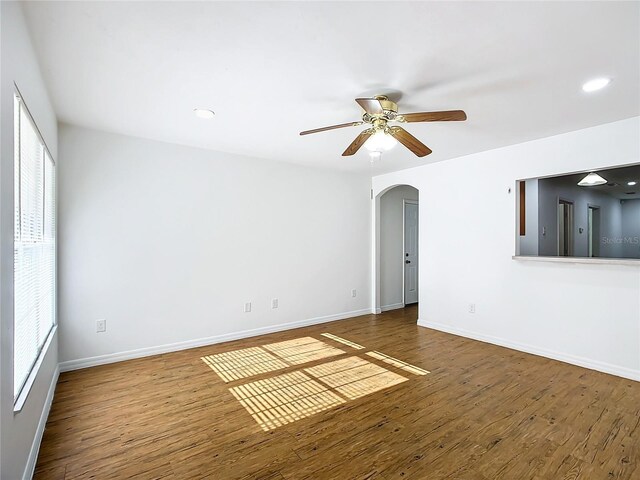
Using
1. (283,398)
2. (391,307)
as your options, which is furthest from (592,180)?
(283,398)

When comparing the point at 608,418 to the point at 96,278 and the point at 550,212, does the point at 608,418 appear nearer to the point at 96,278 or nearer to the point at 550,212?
the point at 550,212

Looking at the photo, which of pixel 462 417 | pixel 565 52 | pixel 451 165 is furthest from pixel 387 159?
pixel 462 417

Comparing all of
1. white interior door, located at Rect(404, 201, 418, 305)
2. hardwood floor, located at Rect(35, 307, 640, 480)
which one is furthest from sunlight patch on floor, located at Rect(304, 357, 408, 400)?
white interior door, located at Rect(404, 201, 418, 305)

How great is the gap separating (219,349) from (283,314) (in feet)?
3.66

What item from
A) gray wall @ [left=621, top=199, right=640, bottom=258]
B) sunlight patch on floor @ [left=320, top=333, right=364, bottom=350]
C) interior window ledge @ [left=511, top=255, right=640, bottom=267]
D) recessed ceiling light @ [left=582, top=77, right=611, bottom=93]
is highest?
recessed ceiling light @ [left=582, top=77, right=611, bottom=93]

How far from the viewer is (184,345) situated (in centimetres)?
394

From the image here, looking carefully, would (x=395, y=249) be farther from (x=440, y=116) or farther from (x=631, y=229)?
(x=440, y=116)

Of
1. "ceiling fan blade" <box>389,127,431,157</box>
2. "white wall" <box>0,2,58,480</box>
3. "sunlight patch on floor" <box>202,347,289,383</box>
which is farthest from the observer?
"sunlight patch on floor" <box>202,347,289,383</box>

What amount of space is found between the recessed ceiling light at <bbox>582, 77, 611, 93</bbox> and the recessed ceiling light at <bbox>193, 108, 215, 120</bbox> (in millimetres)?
2988

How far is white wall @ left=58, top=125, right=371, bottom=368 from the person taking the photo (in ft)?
11.0

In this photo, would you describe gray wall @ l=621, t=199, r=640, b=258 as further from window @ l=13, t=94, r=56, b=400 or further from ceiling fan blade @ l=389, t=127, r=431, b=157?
window @ l=13, t=94, r=56, b=400

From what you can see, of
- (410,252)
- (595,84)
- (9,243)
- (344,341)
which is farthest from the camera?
(410,252)

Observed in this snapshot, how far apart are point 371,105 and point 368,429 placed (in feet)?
7.50

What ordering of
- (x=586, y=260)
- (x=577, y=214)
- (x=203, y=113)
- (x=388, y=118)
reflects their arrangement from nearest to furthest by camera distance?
(x=388, y=118) → (x=203, y=113) → (x=586, y=260) → (x=577, y=214)
